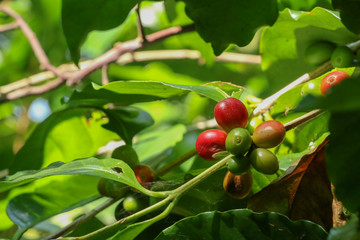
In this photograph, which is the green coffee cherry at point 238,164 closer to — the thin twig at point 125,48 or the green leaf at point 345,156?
the green leaf at point 345,156

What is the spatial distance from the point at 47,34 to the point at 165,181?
1680 mm

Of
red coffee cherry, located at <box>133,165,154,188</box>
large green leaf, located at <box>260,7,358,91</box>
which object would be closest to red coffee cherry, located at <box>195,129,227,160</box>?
red coffee cherry, located at <box>133,165,154,188</box>

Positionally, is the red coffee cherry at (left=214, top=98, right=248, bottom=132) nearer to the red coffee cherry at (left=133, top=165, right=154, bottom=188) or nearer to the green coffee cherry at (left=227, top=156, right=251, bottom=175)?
the green coffee cherry at (left=227, top=156, right=251, bottom=175)

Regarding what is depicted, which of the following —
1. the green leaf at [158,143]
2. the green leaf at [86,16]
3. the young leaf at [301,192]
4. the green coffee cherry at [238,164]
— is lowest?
the green leaf at [158,143]

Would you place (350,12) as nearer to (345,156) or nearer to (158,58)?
(345,156)

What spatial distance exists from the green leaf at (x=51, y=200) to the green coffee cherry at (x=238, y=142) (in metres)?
0.48

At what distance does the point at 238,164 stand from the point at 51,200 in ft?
2.02

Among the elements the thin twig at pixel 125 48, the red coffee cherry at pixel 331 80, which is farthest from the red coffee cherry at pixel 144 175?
the thin twig at pixel 125 48

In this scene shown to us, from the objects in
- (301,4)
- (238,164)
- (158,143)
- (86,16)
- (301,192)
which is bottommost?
(158,143)

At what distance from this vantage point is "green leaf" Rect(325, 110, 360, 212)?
1.67 ft

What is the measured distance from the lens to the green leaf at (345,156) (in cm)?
51

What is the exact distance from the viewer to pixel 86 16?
982 millimetres

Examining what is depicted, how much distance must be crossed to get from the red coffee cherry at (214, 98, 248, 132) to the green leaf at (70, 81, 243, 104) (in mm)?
102

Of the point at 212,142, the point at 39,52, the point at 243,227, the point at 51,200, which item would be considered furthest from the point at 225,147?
the point at 39,52
